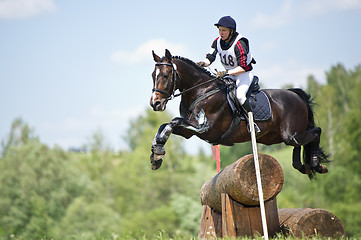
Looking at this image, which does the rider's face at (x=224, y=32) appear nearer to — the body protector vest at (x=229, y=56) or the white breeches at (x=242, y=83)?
the body protector vest at (x=229, y=56)

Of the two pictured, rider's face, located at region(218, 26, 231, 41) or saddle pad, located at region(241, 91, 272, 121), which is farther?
saddle pad, located at region(241, 91, 272, 121)

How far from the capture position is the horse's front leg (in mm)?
6461

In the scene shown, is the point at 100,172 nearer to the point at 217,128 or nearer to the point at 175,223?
the point at 175,223

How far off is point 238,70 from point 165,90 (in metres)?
1.17

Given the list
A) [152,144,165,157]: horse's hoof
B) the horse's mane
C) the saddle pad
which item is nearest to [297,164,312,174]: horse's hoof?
the saddle pad

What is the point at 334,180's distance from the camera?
36.4 metres

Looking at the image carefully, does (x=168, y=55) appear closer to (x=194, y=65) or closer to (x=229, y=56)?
(x=194, y=65)

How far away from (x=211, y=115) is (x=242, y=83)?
2.36 ft

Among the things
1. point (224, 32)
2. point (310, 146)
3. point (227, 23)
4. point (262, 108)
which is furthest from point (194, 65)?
point (310, 146)

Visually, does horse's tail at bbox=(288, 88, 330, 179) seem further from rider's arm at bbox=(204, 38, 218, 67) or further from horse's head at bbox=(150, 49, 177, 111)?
horse's head at bbox=(150, 49, 177, 111)

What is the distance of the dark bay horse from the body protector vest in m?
0.33

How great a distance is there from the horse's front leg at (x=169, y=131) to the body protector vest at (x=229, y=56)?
1038mm

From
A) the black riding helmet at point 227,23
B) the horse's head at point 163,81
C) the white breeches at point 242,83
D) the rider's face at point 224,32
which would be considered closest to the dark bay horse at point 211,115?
the horse's head at point 163,81

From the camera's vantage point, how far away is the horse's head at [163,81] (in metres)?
6.62
